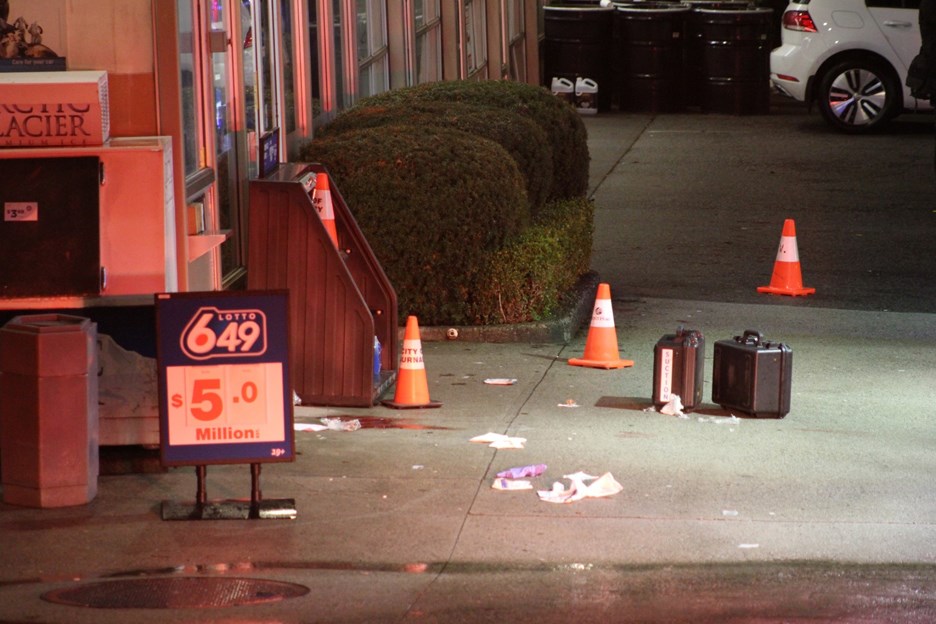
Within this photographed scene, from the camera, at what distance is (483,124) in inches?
457

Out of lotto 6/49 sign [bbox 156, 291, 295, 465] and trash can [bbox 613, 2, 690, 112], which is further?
trash can [bbox 613, 2, 690, 112]

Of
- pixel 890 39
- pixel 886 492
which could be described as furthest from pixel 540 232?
pixel 890 39

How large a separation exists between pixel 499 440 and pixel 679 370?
3.99 feet

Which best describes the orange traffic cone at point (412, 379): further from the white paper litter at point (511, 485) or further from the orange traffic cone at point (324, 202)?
the white paper litter at point (511, 485)

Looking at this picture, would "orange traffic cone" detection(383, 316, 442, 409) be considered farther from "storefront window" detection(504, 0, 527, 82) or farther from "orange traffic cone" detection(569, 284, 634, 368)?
"storefront window" detection(504, 0, 527, 82)

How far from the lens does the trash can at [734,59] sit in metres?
24.6

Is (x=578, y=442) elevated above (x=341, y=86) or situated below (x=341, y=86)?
below

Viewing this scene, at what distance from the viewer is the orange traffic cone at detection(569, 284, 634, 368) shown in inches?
378

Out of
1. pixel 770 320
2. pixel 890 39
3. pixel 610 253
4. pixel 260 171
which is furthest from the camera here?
pixel 890 39

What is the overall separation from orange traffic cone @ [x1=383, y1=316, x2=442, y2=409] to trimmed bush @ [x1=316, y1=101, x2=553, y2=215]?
8.81ft

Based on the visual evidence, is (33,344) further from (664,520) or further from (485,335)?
(485,335)

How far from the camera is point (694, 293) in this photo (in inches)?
486


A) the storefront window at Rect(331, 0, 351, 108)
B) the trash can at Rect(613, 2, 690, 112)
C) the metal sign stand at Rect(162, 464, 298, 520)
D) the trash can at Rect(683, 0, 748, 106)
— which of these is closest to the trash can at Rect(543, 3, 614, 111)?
the trash can at Rect(613, 2, 690, 112)

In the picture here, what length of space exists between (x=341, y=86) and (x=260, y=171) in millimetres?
3448
